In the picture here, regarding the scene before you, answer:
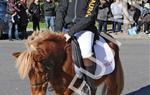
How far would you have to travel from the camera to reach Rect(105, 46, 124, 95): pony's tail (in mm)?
7395

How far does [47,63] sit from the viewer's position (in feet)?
20.0

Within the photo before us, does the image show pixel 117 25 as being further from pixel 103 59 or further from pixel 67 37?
pixel 67 37

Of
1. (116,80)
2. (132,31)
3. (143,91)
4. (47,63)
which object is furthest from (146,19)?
(47,63)

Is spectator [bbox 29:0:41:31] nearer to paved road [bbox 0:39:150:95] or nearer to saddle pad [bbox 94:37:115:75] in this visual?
paved road [bbox 0:39:150:95]

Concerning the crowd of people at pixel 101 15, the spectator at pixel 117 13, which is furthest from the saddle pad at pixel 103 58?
the spectator at pixel 117 13

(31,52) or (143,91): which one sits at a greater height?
(31,52)

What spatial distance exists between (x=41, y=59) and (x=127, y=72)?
6303 millimetres

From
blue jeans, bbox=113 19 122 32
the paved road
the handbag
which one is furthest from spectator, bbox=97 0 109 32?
the paved road

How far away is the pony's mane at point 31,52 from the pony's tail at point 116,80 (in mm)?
1341

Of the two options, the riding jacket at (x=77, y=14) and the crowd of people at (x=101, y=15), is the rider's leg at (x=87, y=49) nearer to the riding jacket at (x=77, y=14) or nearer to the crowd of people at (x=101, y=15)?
the riding jacket at (x=77, y=14)

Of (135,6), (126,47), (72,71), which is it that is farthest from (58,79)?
(135,6)

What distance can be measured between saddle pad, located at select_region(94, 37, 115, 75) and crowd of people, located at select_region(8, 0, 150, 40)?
540 inches

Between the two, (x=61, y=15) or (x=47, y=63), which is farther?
(x=61, y=15)

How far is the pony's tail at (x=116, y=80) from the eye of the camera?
24.3 ft
